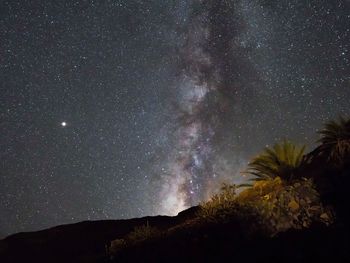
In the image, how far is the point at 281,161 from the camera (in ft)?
39.9

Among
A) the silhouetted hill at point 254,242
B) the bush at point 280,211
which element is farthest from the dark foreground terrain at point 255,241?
the bush at point 280,211

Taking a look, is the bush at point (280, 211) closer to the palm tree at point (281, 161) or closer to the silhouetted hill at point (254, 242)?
the silhouetted hill at point (254, 242)

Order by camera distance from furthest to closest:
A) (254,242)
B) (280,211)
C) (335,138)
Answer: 1. (335,138)
2. (280,211)
3. (254,242)

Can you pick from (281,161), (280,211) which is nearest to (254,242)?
(280,211)

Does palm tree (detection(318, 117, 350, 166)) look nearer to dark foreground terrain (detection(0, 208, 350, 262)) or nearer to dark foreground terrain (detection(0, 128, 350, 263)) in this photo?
dark foreground terrain (detection(0, 128, 350, 263))

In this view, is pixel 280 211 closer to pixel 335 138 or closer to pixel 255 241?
pixel 255 241

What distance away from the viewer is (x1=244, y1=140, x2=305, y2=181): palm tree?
1209 centimetres

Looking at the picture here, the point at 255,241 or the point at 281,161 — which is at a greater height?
the point at 281,161

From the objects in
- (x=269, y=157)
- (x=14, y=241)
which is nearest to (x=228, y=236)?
(x=269, y=157)

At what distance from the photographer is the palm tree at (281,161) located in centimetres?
1209

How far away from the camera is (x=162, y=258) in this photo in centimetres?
827

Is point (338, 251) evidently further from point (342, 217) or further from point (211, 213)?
point (211, 213)

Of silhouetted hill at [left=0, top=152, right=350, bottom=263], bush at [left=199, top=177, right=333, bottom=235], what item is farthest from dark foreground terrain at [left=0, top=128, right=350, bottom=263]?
bush at [left=199, top=177, right=333, bottom=235]

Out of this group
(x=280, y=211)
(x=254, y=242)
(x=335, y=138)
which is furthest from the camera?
(x=335, y=138)
